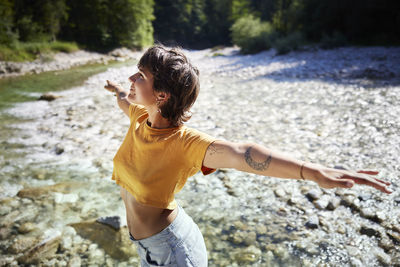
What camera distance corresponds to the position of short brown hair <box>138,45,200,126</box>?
1.68m

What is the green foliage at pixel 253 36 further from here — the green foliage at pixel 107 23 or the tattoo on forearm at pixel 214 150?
the tattoo on forearm at pixel 214 150

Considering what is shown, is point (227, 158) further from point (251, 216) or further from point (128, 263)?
point (251, 216)

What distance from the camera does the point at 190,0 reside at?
57781mm

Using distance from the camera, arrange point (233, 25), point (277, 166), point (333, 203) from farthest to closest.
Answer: point (233, 25) → point (333, 203) → point (277, 166)

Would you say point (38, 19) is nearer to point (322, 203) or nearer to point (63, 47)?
point (63, 47)

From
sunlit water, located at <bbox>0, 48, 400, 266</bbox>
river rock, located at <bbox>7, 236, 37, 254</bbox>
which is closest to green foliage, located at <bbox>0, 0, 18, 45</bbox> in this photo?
sunlit water, located at <bbox>0, 48, 400, 266</bbox>

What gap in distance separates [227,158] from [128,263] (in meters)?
2.13

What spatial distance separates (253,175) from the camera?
4914 millimetres

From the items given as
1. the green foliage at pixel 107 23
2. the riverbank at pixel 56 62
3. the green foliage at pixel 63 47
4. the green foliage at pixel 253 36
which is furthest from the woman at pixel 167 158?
the green foliage at pixel 107 23

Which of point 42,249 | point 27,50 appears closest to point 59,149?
point 42,249

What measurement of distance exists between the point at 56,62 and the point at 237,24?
20.2m

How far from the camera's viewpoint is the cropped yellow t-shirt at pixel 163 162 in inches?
65.3

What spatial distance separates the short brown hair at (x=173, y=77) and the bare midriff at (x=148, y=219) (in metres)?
0.57

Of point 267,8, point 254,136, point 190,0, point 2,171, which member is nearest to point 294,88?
point 254,136
